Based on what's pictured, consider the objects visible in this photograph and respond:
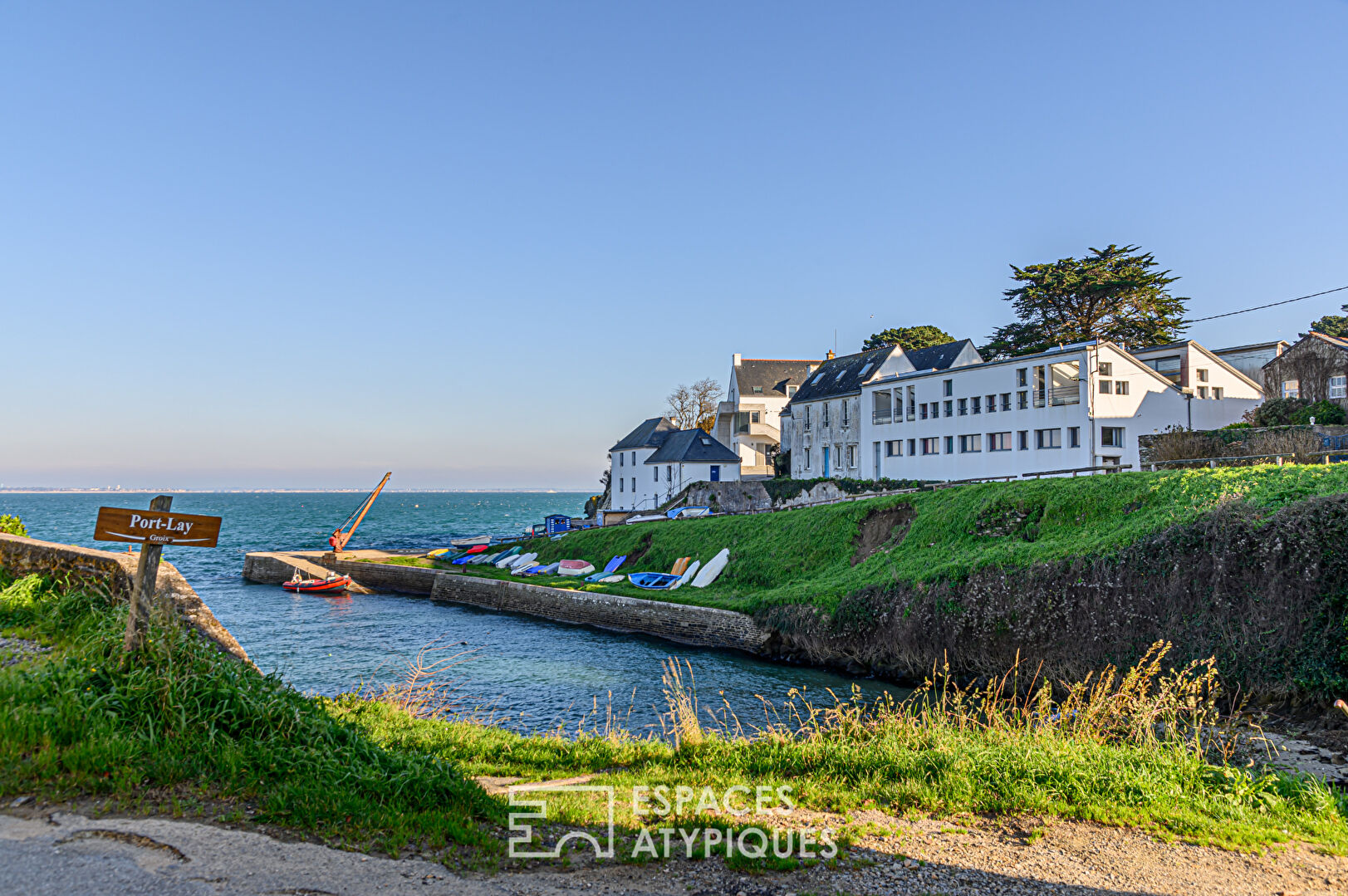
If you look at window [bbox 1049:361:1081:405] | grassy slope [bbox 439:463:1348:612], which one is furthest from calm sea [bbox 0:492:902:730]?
window [bbox 1049:361:1081:405]

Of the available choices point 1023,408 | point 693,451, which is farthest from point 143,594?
point 693,451

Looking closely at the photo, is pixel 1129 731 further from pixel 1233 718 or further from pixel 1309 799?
pixel 1233 718

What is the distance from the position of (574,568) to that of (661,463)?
20969mm

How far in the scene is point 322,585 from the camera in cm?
4375

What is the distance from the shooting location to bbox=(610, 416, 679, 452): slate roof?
64438 millimetres

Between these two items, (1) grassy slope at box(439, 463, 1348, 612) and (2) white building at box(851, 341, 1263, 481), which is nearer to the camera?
(1) grassy slope at box(439, 463, 1348, 612)

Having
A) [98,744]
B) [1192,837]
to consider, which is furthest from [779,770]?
[98,744]

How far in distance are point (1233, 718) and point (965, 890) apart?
32.8 ft

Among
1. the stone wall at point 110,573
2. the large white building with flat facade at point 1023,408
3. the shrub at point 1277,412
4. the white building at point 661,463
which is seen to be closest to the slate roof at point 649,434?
the white building at point 661,463

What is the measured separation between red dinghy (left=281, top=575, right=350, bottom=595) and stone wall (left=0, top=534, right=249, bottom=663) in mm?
33263

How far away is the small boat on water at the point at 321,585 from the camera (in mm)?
43750

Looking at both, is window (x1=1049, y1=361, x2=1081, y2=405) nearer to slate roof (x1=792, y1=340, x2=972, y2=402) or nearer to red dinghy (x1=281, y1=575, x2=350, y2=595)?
slate roof (x1=792, y1=340, x2=972, y2=402)

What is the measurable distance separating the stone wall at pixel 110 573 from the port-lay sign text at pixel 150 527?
2.68 ft

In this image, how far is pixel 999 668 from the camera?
20625 mm
